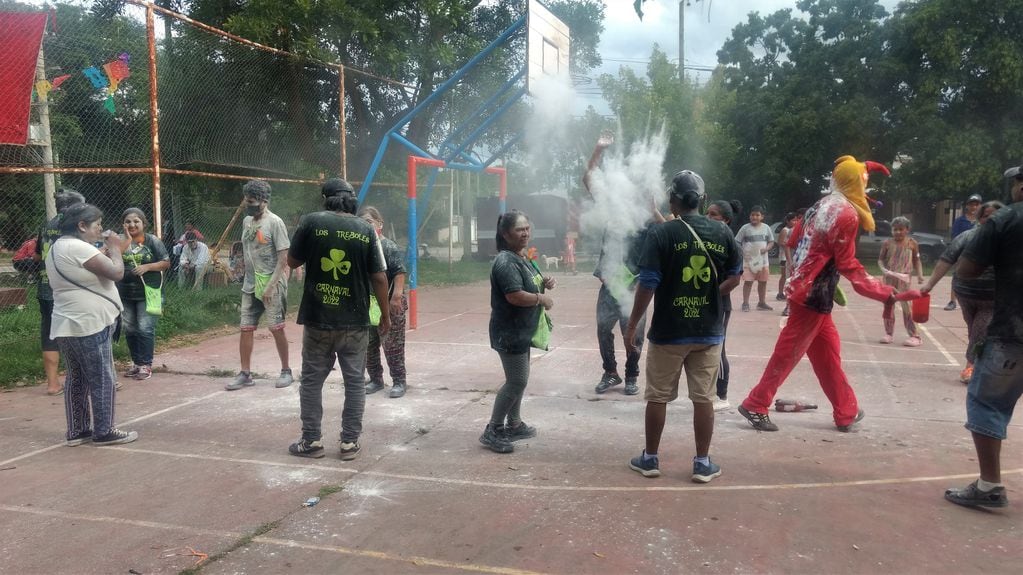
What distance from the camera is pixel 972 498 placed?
3.90 m

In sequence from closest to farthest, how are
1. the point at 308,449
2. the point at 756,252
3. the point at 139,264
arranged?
the point at 308,449 → the point at 139,264 → the point at 756,252

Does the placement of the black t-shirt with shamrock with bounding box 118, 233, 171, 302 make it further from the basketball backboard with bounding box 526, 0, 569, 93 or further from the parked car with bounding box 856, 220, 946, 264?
the parked car with bounding box 856, 220, 946, 264

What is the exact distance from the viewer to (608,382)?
6.49 m

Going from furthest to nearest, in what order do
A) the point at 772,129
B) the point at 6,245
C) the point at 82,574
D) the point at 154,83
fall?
the point at 772,129 → the point at 6,245 → the point at 154,83 → the point at 82,574

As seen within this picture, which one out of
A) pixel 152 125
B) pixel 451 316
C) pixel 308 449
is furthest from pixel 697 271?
pixel 451 316

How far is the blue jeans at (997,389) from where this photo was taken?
12.6ft

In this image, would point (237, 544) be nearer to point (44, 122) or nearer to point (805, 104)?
point (44, 122)

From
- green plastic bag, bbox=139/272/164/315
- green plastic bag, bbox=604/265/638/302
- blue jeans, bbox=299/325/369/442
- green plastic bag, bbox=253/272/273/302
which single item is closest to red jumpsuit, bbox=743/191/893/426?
green plastic bag, bbox=604/265/638/302

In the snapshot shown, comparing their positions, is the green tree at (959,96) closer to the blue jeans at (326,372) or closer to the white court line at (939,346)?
the white court line at (939,346)

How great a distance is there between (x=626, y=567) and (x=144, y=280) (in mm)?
5523

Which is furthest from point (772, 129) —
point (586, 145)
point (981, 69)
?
point (586, 145)

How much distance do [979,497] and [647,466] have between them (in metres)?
1.69

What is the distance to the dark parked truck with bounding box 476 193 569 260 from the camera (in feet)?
81.1

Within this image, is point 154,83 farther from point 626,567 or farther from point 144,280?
A: point 626,567
